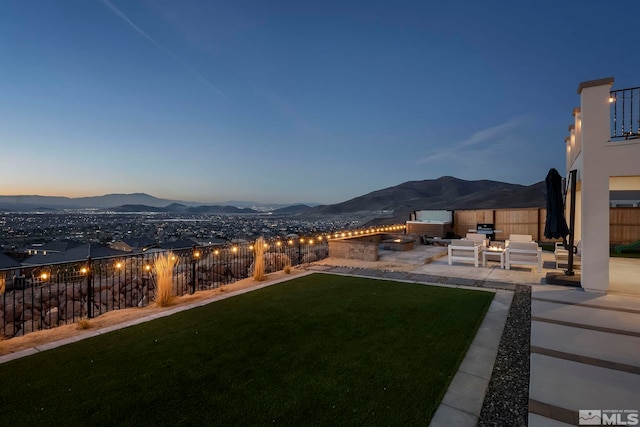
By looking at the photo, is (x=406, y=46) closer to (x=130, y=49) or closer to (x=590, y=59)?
(x=590, y=59)

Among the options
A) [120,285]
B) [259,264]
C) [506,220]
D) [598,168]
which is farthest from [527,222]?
[120,285]

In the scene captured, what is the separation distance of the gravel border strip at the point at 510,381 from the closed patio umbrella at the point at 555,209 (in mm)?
3369

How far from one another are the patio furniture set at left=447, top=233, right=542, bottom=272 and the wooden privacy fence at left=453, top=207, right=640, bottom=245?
4.20 metres

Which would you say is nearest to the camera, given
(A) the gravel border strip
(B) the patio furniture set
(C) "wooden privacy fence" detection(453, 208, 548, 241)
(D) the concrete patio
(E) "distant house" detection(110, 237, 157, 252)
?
(A) the gravel border strip

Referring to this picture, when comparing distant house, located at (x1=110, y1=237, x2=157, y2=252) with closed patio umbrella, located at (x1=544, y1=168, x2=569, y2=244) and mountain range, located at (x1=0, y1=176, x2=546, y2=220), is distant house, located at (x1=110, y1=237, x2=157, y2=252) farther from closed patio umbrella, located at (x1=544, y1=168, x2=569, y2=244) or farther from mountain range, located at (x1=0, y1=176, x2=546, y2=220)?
mountain range, located at (x1=0, y1=176, x2=546, y2=220)

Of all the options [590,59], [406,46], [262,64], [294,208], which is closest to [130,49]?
[262,64]

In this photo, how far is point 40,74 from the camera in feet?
47.3

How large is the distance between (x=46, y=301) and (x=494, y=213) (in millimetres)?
17586

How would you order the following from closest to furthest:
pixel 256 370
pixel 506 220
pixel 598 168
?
pixel 256 370 → pixel 598 168 → pixel 506 220

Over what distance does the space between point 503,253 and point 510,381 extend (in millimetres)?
6183

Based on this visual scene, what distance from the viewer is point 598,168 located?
18.1ft

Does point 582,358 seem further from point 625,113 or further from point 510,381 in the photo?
point 625,113

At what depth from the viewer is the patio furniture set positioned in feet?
25.1

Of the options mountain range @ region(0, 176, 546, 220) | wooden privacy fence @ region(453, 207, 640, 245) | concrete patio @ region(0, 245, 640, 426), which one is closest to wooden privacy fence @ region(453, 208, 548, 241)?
wooden privacy fence @ region(453, 207, 640, 245)
